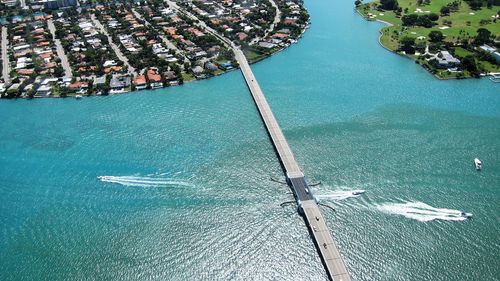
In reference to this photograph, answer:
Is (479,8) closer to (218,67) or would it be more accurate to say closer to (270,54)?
(270,54)

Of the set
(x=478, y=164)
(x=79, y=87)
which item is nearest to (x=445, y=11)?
(x=478, y=164)

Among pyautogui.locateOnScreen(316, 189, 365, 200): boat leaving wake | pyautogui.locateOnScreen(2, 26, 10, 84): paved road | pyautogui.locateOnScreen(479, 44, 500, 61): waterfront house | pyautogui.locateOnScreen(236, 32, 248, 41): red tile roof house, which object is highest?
pyautogui.locateOnScreen(2, 26, 10, 84): paved road

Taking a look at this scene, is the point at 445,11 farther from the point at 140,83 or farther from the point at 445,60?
the point at 140,83

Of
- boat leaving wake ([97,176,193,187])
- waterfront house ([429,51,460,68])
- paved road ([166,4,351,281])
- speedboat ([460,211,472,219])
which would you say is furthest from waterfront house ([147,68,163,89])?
waterfront house ([429,51,460,68])

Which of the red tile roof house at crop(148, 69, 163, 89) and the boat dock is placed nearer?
the boat dock

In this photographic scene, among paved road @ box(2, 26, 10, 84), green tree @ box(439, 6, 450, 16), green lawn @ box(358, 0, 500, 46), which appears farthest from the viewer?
green tree @ box(439, 6, 450, 16)

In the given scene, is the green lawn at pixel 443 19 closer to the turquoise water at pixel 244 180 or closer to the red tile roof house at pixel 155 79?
the turquoise water at pixel 244 180

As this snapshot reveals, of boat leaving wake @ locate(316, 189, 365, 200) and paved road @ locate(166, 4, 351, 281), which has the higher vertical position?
paved road @ locate(166, 4, 351, 281)

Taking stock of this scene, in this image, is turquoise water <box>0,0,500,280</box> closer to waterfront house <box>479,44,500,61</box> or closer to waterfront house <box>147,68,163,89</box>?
waterfront house <box>147,68,163,89</box>
